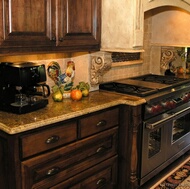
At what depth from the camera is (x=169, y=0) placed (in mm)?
2906

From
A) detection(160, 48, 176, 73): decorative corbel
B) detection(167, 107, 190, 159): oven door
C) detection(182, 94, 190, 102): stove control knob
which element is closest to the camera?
detection(167, 107, 190, 159): oven door

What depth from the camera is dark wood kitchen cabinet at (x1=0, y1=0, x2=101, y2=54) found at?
188cm

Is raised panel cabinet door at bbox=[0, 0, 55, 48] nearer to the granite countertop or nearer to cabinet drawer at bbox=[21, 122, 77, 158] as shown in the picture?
the granite countertop

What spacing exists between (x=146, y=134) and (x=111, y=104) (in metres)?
0.52

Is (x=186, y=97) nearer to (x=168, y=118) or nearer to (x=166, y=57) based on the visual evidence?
(x=168, y=118)

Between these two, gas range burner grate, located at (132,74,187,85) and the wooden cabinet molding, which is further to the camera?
gas range burner grate, located at (132,74,187,85)

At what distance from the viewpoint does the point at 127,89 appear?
289 cm

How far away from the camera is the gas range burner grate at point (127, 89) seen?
8.91 feet

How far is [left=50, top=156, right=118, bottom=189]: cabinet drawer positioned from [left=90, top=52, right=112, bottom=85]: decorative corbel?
2.52 ft

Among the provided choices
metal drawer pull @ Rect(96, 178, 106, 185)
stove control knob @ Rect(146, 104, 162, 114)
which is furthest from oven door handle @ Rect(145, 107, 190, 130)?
metal drawer pull @ Rect(96, 178, 106, 185)

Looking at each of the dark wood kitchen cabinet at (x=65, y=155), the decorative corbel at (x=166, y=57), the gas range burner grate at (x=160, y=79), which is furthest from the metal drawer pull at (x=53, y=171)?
the decorative corbel at (x=166, y=57)

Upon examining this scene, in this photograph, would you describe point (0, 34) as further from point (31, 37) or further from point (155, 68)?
point (155, 68)

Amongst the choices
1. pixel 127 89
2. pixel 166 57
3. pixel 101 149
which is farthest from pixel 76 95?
pixel 166 57

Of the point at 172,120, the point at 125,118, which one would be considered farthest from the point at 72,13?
the point at 172,120
